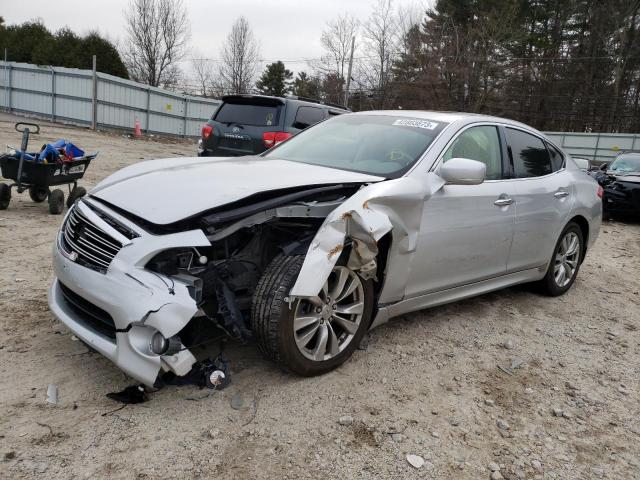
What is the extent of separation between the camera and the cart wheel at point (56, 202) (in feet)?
20.8

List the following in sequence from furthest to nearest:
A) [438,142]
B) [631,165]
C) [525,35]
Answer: [525,35], [631,165], [438,142]

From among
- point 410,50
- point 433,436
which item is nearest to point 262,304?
point 433,436

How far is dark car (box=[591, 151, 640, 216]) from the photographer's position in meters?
10.4

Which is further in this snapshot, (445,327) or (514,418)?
(445,327)

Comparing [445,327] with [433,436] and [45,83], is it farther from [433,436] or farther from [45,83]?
[45,83]

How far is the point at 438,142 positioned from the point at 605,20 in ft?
118

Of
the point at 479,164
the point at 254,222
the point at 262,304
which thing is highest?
the point at 479,164

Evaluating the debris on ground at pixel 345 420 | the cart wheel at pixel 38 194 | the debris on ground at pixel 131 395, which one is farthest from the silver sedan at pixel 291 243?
the cart wheel at pixel 38 194

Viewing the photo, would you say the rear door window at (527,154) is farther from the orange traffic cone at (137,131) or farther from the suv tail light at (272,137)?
the orange traffic cone at (137,131)

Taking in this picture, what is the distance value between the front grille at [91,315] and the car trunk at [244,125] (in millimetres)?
5236

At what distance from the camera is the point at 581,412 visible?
2965 millimetres

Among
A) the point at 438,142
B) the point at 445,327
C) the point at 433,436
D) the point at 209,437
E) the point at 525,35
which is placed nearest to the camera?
the point at 209,437

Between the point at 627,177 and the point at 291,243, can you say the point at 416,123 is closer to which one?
the point at 291,243

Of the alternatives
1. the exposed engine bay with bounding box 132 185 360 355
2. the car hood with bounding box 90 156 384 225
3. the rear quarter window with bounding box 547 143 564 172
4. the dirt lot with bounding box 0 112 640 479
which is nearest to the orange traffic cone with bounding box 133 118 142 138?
the dirt lot with bounding box 0 112 640 479
